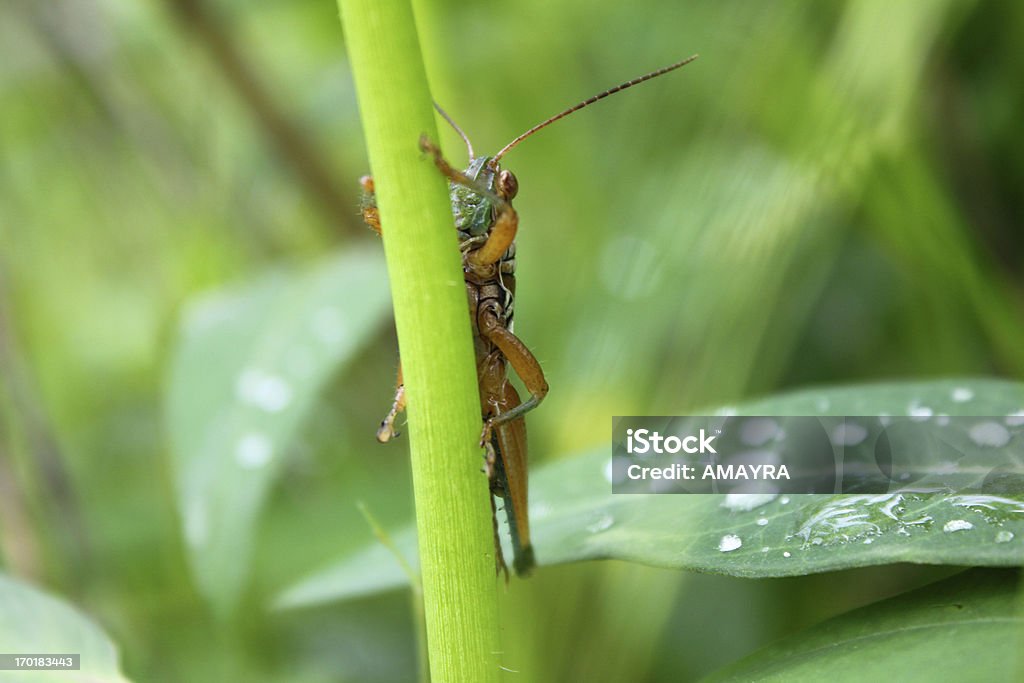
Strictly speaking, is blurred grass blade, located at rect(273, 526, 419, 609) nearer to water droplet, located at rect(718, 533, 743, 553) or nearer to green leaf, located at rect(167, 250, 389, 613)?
green leaf, located at rect(167, 250, 389, 613)

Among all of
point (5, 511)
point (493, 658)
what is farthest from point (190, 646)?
point (493, 658)

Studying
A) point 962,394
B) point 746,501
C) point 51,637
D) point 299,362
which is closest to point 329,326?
point 299,362

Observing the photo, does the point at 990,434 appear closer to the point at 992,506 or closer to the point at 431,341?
the point at 992,506

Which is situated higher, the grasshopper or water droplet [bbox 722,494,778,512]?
the grasshopper

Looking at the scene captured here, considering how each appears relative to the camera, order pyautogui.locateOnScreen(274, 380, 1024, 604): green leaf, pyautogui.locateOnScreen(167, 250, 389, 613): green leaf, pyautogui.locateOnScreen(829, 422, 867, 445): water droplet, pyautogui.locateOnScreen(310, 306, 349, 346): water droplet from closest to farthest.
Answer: pyautogui.locateOnScreen(274, 380, 1024, 604): green leaf → pyautogui.locateOnScreen(829, 422, 867, 445): water droplet → pyautogui.locateOnScreen(167, 250, 389, 613): green leaf → pyautogui.locateOnScreen(310, 306, 349, 346): water droplet

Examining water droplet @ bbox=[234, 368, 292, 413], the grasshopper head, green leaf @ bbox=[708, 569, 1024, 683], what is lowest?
green leaf @ bbox=[708, 569, 1024, 683]

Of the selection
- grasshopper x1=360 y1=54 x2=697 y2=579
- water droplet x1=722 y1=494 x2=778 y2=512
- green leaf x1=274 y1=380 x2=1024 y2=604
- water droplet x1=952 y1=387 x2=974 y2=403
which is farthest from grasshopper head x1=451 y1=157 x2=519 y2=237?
water droplet x1=952 y1=387 x2=974 y2=403

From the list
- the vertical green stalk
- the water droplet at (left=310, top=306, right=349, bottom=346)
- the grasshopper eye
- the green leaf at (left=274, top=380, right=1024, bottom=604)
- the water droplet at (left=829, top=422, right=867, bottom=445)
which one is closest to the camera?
the vertical green stalk
